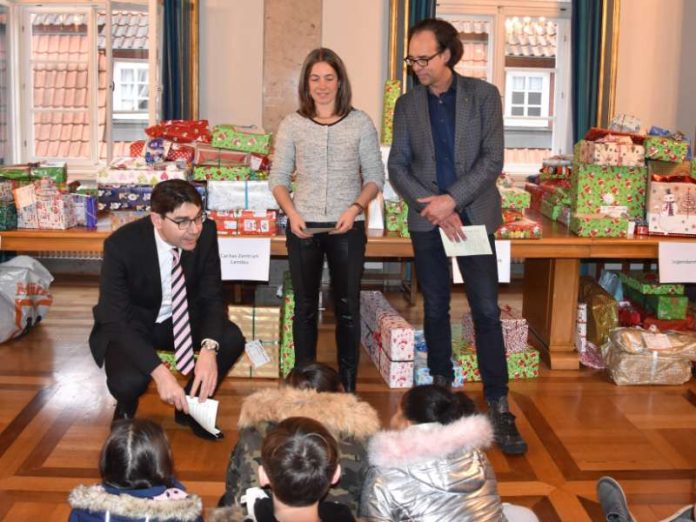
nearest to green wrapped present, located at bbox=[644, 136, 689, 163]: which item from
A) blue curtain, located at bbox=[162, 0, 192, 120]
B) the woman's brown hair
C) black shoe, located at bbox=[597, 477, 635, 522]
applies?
the woman's brown hair

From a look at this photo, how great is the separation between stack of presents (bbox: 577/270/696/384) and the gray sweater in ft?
4.92

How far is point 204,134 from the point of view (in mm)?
4328

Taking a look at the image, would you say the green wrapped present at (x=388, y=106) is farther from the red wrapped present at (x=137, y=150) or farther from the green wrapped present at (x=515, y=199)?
the red wrapped present at (x=137, y=150)

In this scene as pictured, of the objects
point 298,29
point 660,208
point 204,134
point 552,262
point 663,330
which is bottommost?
point 663,330

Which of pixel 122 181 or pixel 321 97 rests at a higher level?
pixel 321 97

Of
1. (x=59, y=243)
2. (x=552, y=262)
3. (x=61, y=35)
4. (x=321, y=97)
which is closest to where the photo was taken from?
(x=321, y=97)

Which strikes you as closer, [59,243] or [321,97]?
[321,97]

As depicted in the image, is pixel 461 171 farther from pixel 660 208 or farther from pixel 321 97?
pixel 660 208

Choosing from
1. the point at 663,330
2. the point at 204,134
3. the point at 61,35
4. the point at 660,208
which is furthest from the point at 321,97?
the point at 61,35

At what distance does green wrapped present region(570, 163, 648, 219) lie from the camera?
4.23 m

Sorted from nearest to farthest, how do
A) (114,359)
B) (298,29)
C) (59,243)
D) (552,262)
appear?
1. (114,359)
2. (59,243)
3. (552,262)
4. (298,29)

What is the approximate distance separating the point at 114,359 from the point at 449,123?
1455mm

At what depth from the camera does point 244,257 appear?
3.94 meters

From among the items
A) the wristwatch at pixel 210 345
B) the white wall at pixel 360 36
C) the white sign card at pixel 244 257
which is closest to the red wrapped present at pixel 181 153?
the white sign card at pixel 244 257
